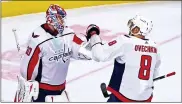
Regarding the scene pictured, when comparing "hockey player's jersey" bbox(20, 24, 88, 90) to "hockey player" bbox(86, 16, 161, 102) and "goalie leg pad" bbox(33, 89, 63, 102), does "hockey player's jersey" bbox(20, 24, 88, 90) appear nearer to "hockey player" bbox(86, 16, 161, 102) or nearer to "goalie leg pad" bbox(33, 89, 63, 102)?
"goalie leg pad" bbox(33, 89, 63, 102)

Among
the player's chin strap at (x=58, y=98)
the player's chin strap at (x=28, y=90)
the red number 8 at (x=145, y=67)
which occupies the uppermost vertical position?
the red number 8 at (x=145, y=67)

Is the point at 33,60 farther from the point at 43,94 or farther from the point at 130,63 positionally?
the point at 130,63

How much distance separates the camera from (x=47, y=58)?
260 centimetres

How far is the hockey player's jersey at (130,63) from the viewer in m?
2.58

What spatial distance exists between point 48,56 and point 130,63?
1.42 feet

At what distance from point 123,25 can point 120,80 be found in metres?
3.70

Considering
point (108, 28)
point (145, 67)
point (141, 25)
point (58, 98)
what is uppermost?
point (141, 25)

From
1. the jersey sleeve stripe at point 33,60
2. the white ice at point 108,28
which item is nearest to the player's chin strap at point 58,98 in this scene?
the jersey sleeve stripe at point 33,60

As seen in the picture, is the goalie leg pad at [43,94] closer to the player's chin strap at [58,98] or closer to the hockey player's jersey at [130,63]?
the player's chin strap at [58,98]

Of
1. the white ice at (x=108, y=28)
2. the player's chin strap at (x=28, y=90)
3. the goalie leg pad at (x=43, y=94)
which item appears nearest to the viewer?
the player's chin strap at (x=28, y=90)

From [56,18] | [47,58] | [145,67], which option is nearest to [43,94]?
[47,58]

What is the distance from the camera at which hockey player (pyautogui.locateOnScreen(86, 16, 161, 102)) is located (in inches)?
101

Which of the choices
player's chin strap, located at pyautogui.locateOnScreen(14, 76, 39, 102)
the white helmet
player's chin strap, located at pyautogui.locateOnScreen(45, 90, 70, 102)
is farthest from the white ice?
the white helmet

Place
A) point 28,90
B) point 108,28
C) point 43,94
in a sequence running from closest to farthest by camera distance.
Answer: point 28,90
point 43,94
point 108,28
